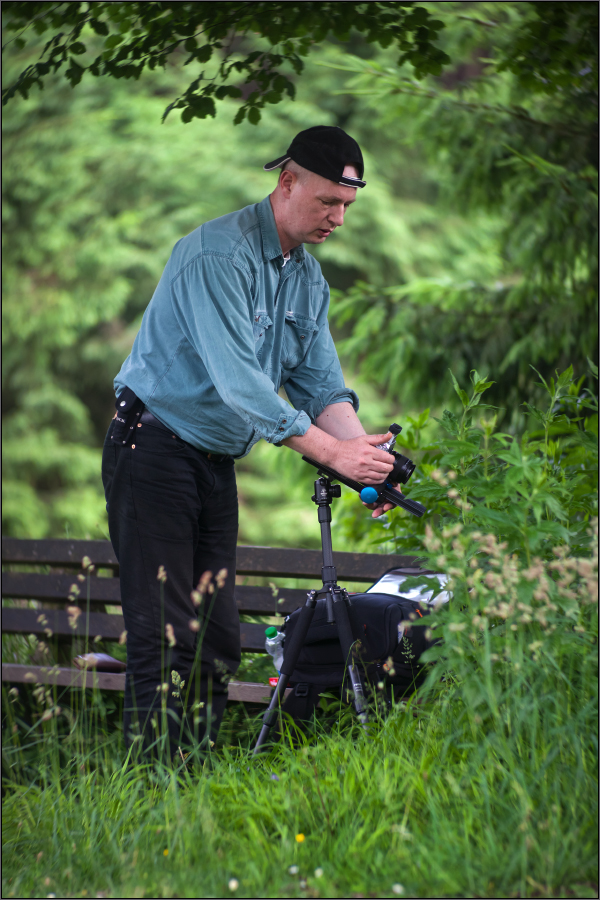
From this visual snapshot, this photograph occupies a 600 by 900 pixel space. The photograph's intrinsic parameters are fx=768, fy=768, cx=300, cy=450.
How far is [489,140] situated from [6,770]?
423 cm

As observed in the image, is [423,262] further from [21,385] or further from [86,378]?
[21,385]

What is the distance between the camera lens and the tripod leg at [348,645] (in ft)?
7.22

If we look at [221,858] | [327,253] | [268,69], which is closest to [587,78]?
[268,69]

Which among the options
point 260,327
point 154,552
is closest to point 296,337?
point 260,327

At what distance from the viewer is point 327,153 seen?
7.41ft

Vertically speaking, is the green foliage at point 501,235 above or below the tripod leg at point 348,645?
above

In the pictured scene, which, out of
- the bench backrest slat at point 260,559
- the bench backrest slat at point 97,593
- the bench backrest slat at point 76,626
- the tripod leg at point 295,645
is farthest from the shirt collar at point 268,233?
the bench backrest slat at point 76,626

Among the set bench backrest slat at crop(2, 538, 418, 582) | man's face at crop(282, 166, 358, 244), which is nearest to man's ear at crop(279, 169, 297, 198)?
man's face at crop(282, 166, 358, 244)

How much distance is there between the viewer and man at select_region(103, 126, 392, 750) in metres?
2.19

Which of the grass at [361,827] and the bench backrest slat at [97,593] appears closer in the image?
the grass at [361,827]

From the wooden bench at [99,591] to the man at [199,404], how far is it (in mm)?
656

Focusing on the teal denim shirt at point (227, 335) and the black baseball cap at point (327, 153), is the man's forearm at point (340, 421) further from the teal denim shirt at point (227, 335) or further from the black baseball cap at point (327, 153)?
the black baseball cap at point (327, 153)

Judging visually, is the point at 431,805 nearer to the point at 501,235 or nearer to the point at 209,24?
the point at 209,24

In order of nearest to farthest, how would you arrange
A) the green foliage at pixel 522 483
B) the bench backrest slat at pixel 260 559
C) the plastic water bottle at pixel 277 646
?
1. the green foliage at pixel 522 483
2. the plastic water bottle at pixel 277 646
3. the bench backrest slat at pixel 260 559
